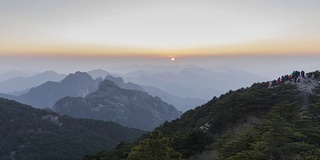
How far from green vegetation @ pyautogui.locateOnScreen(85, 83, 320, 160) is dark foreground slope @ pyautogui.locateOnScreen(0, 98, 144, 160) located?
294 ft

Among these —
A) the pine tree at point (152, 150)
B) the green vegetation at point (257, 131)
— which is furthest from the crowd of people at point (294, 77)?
the pine tree at point (152, 150)

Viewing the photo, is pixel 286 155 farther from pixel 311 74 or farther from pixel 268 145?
pixel 311 74

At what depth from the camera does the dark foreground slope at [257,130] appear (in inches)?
760

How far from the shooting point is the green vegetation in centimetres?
1931

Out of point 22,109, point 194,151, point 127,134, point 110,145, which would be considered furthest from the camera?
point 22,109

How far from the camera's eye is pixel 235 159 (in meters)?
16.9

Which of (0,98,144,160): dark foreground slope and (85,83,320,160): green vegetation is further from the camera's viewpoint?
(0,98,144,160): dark foreground slope

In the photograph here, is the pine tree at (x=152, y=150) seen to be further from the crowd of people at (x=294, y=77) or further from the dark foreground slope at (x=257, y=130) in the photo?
the crowd of people at (x=294, y=77)

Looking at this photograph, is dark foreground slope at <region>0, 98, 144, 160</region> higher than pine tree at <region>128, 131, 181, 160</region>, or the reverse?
pine tree at <region>128, 131, 181, 160</region>

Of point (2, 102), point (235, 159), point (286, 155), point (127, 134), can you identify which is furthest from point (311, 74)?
point (2, 102)

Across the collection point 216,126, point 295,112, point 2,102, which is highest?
point 295,112

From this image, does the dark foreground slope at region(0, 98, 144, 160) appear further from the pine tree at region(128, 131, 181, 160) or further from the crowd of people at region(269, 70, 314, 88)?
the pine tree at region(128, 131, 181, 160)

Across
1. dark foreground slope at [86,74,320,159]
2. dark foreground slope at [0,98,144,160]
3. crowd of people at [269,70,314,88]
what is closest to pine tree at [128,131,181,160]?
dark foreground slope at [86,74,320,159]

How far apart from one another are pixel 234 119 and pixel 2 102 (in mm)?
183584
